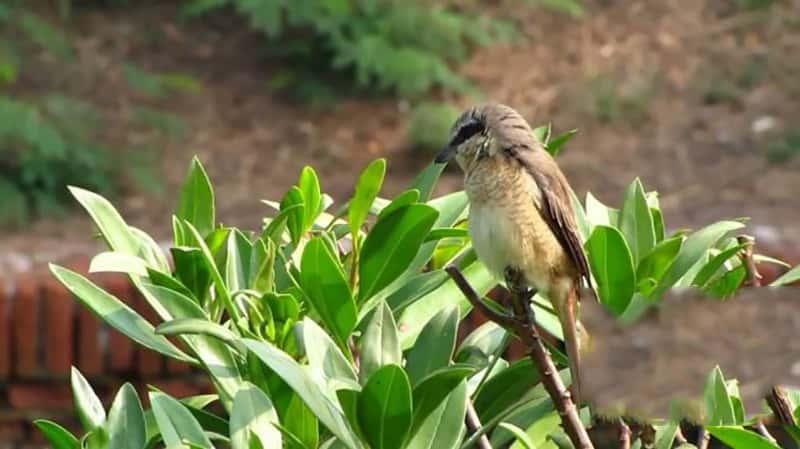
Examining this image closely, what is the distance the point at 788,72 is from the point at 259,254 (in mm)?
5715

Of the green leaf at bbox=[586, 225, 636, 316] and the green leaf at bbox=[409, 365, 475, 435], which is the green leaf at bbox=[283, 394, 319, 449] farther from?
the green leaf at bbox=[586, 225, 636, 316]

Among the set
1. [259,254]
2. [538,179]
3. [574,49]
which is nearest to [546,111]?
[574,49]

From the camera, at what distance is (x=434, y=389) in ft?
6.62

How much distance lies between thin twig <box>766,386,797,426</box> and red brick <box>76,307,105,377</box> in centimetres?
401

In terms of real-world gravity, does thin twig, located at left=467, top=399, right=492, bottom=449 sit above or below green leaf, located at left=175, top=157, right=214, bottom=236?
below

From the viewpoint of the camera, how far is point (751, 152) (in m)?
7.20

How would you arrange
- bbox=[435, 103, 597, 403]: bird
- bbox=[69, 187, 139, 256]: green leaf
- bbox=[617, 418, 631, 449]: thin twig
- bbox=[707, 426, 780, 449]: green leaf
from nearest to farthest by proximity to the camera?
bbox=[707, 426, 780, 449]: green leaf
bbox=[617, 418, 631, 449]: thin twig
bbox=[69, 187, 139, 256]: green leaf
bbox=[435, 103, 597, 403]: bird

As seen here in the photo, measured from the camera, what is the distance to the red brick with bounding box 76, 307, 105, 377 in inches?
229

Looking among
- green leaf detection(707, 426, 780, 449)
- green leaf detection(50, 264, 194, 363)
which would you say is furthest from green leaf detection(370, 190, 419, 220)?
green leaf detection(707, 426, 780, 449)

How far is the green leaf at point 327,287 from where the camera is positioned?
2143 millimetres

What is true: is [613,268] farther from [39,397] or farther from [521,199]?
[39,397]

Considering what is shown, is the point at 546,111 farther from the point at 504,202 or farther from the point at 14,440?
the point at 504,202

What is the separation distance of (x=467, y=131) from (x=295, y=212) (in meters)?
0.57

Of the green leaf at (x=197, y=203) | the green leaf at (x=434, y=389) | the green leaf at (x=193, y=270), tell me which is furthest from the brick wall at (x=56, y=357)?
the green leaf at (x=434, y=389)
